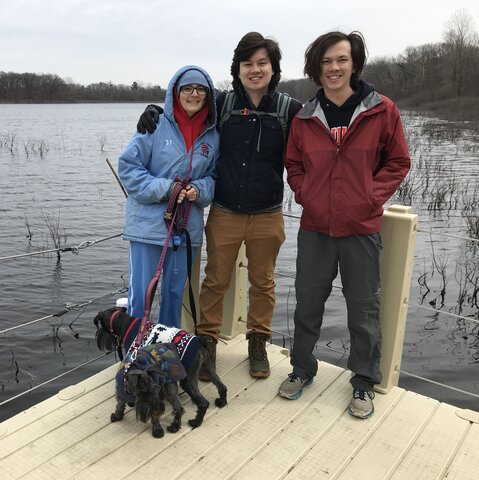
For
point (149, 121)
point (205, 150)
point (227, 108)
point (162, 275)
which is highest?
point (227, 108)

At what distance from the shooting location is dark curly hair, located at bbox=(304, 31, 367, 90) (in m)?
2.83

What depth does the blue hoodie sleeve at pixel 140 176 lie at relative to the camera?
3.05 metres

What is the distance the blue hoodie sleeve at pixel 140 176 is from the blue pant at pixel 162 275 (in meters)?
0.34

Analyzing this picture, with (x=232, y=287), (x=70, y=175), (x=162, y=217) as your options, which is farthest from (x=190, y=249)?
(x=70, y=175)

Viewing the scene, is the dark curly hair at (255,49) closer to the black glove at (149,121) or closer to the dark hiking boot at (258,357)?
the black glove at (149,121)

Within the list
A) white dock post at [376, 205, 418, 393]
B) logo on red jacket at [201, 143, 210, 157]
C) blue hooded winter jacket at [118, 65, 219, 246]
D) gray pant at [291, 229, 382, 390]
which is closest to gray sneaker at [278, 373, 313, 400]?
gray pant at [291, 229, 382, 390]

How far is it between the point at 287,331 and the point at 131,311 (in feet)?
12.7

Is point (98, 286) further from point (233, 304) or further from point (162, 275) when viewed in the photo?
point (162, 275)

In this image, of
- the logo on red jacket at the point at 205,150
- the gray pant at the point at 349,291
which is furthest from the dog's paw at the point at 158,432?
the logo on red jacket at the point at 205,150

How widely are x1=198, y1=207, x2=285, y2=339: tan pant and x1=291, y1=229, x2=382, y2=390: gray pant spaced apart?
0.27 metres

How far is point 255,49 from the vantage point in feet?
9.87

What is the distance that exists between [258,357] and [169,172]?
1.46m

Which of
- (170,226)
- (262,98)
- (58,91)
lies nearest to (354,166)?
(262,98)

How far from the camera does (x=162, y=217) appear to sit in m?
3.16
